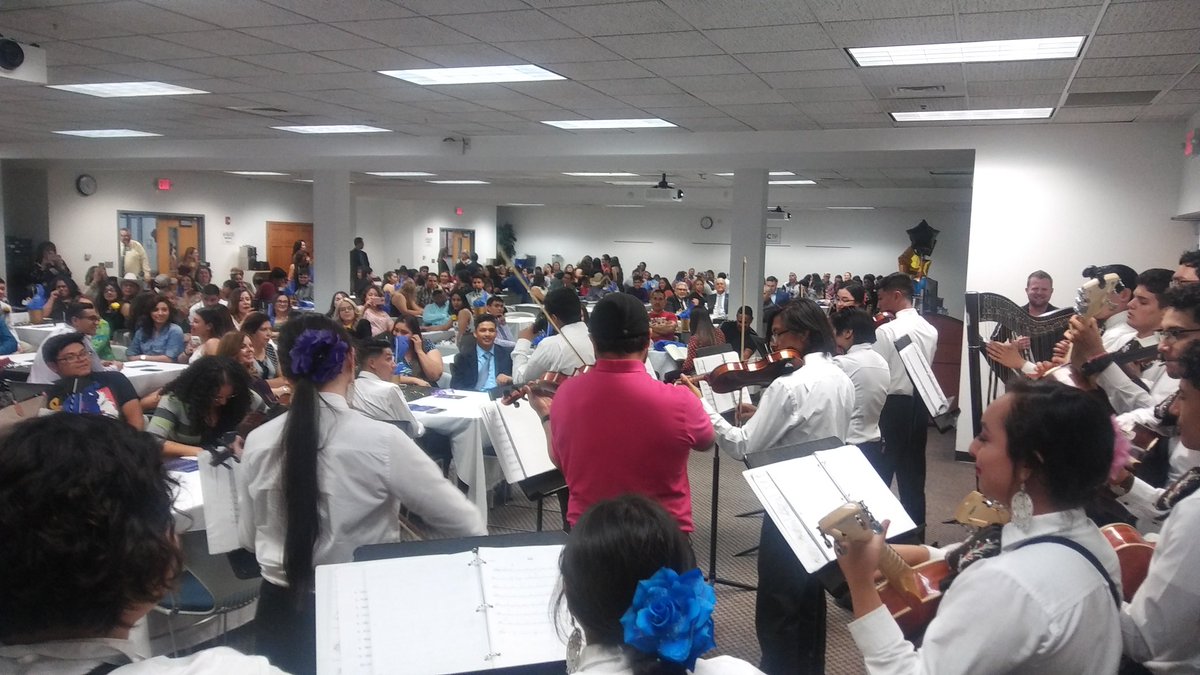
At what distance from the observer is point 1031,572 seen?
1364 millimetres

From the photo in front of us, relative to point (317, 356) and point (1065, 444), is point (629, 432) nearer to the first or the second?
point (317, 356)

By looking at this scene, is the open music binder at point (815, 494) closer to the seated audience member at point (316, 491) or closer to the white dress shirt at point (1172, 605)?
the white dress shirt at point (1172, 605)

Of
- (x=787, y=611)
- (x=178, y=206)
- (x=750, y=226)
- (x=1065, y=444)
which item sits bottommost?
(x=787, y=611)

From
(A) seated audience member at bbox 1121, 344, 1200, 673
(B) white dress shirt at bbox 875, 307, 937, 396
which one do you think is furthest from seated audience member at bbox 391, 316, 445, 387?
(A) seated audience member at bbox 1121, 344, 1200, 673

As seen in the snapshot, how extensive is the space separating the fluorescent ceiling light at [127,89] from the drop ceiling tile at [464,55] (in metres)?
2.83

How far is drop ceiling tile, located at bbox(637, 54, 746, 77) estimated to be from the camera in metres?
5.13

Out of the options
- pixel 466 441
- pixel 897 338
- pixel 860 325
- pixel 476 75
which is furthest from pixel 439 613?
pixel 476 75

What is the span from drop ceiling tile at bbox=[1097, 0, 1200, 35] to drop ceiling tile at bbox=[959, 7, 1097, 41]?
→ 0.09 m

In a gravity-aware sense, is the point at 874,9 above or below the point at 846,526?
above

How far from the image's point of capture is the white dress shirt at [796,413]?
289 centimetres

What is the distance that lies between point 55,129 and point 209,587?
946 cm

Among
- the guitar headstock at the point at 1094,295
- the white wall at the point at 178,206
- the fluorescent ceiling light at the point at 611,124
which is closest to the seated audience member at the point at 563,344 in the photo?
the guitar headstock at the point at 1094,295

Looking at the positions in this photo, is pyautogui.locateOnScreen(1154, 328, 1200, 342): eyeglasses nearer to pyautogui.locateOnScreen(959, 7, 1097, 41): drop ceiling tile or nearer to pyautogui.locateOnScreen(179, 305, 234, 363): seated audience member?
pyautogui.locateOnScreen(959, 7, 1097, 41): drop ceiling tile

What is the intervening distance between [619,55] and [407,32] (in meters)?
1.29
